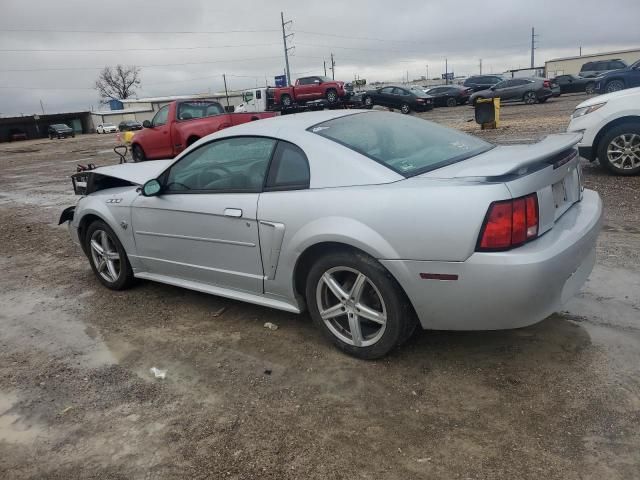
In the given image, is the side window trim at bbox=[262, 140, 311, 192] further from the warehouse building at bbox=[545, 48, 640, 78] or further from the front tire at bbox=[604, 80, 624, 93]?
the warehouse building at bbox=[545, 48, 640, 78]

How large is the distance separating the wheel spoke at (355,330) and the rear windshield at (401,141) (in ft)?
2.95

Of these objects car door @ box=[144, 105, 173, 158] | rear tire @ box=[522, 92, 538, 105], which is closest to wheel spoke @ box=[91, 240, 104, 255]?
car door @ box=[144, 105, 173, 158]

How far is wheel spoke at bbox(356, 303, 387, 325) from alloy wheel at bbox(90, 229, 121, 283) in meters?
2.56

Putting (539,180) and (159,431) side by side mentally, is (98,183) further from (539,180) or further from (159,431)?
(539,180)

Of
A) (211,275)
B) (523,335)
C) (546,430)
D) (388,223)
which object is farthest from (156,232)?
(546,430)

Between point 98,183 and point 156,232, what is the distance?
4.17 feet

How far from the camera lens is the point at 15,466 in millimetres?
2516

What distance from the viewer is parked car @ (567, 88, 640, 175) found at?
6891mm

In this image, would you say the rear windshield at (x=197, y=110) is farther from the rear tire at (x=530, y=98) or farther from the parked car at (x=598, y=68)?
the parked car at (x=598, y=68)

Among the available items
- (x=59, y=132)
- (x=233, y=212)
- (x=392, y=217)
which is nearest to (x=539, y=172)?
(x=392, y=217)

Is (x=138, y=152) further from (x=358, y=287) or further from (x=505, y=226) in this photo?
(x=505, y=226)

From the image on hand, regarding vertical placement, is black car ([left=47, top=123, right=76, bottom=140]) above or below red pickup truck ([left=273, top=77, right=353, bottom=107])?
below

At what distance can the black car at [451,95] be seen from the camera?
103 feet

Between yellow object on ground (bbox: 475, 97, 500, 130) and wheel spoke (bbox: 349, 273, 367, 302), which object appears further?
yellow object on ground (bbox: 475, 97, 500, 130)
